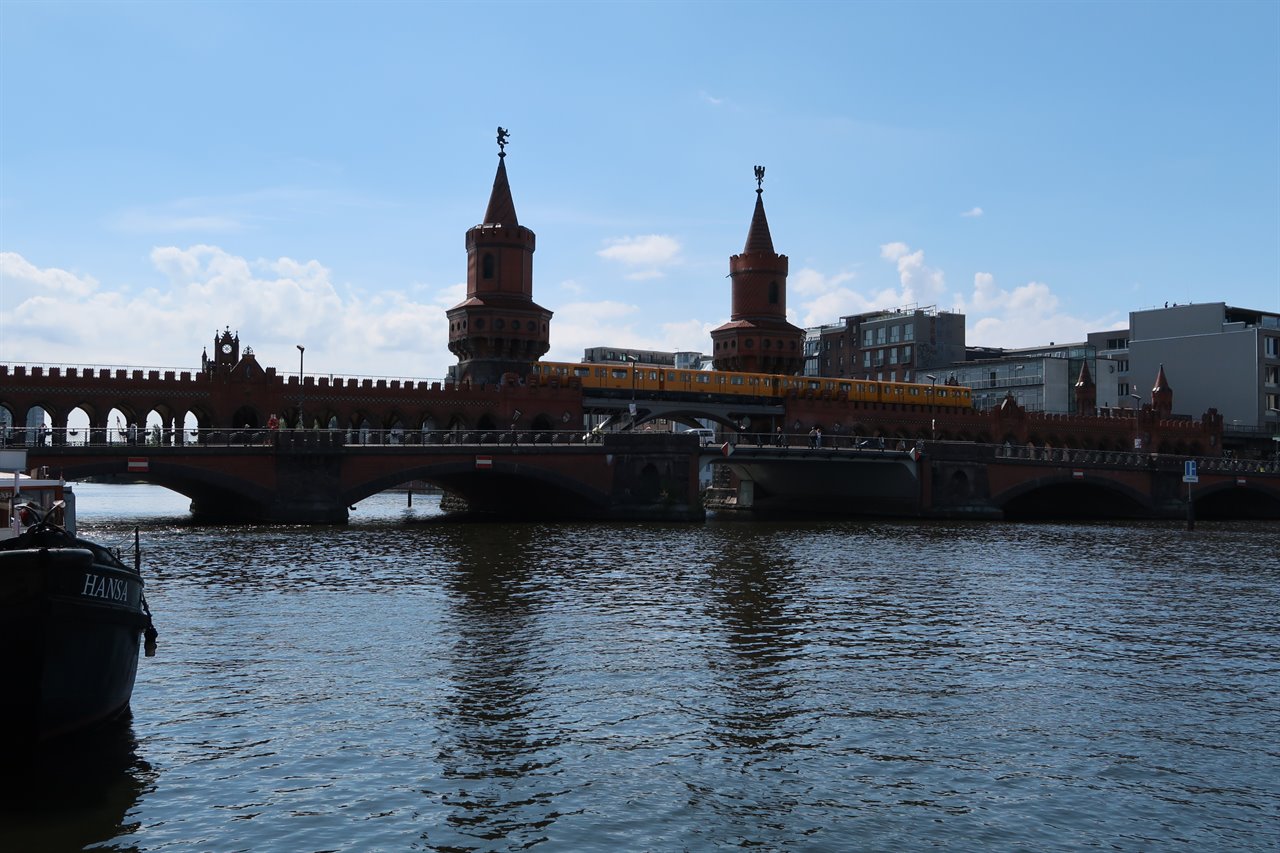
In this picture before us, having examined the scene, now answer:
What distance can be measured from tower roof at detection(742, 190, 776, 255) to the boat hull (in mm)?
110019

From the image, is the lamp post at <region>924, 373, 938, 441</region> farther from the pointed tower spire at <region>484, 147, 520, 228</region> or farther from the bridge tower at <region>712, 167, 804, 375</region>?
the pointed tower spire at <region>484, 147, 520, 228</region>

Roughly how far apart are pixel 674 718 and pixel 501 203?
90.8m

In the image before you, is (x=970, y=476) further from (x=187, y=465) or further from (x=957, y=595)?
(x=187, y=465)

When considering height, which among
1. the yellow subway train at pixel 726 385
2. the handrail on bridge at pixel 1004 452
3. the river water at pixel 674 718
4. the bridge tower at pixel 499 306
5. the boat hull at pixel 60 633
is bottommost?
the river water at pixel 674 718

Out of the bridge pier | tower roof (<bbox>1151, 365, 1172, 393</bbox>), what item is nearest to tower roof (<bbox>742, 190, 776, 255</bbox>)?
tower roof (<bbox>1151, 365, 1172, 393</bbox>)

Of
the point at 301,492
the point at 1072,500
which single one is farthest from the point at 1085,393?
the point at 301,492

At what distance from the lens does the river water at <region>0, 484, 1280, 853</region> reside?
1667cm

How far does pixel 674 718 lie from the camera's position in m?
22.6

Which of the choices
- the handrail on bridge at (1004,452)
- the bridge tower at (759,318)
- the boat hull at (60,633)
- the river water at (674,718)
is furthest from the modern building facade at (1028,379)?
the boat hull at (60,633)

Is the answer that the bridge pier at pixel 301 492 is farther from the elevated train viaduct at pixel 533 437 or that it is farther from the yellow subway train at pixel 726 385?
the yellow subway train at pixel 726 385

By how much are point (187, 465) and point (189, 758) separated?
1836 inches

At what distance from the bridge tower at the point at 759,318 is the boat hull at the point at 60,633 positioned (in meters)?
106

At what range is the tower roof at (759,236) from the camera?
12580 centimetres

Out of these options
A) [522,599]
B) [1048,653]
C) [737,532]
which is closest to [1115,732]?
[1048,653]
